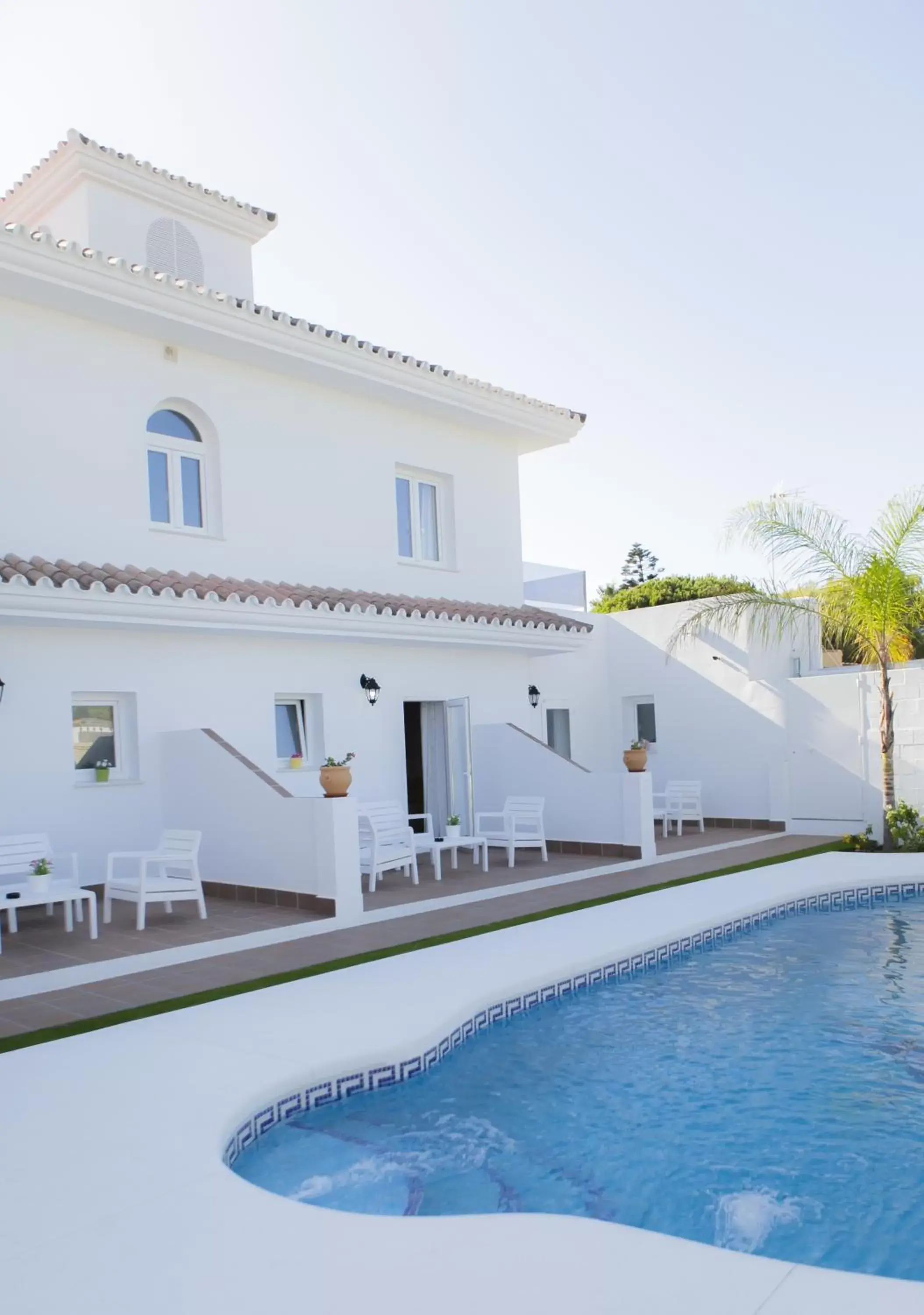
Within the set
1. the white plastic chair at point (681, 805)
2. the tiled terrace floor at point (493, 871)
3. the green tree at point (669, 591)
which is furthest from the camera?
the green tree at point (669, 591)

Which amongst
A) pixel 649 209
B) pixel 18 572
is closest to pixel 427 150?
pixel 649 209

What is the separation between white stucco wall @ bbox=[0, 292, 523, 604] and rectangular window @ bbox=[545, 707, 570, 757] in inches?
138

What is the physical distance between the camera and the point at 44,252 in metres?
10.7

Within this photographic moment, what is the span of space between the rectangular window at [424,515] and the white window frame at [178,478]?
3421mm

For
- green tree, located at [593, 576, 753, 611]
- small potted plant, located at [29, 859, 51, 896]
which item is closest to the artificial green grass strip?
small potted plant, located at [29, 859, 51, 896]

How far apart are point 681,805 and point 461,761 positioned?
4.94m

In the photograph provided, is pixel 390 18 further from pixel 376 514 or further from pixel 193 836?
pixel 193 836

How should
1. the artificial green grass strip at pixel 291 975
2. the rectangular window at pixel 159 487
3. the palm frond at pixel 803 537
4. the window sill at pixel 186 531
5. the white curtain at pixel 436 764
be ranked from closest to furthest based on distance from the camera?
the artificial green grass strip at pixel 291 975 → the window sill at pixel 186 531 → the rectangular window at pixel 159 487 → the white curtain at pixel 436 764 → the palm frond at pixel 803 537

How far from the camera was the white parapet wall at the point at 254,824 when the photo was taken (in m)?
10.2

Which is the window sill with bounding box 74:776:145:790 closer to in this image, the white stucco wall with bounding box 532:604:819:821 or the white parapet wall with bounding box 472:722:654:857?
the white parapet wall with bounding box 472:722:654:857

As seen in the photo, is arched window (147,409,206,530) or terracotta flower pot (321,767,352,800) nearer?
terracotta flower pot (321,767,352,800)

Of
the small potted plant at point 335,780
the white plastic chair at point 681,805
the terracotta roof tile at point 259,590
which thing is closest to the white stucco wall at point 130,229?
the terracotta roof tile at point 259,590

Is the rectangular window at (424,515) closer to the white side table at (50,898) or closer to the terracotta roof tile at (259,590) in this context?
the terracotta roof tile at (259,590)

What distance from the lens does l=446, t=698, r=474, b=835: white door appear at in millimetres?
14461
